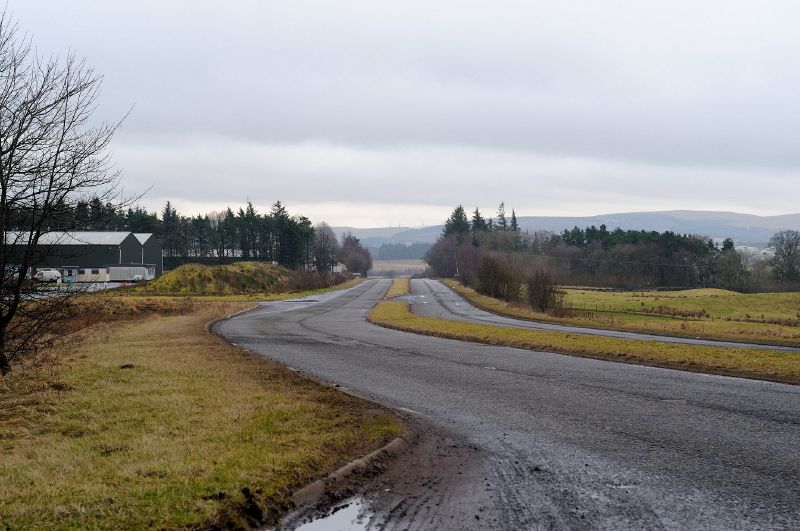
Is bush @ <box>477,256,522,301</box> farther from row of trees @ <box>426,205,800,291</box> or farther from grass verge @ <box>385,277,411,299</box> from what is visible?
row of trees @ <box>426,205,800,291</box>

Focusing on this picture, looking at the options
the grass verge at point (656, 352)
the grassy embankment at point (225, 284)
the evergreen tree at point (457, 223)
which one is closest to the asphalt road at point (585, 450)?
the grass verge at point (656, 352)

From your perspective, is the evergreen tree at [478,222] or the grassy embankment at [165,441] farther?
the evergreen tree at [478,222]

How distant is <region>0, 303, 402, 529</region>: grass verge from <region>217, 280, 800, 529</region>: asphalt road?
107cm

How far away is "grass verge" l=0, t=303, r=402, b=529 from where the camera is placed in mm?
5523

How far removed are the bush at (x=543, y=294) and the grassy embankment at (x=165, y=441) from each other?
32843 mm

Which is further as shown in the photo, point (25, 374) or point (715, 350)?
point (715, 350)

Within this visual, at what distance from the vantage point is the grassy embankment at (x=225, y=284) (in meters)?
70.2

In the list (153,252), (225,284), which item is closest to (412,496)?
(225,284)

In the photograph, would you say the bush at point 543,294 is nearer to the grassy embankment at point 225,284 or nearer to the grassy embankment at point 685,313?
the grassy embankment at point 685,313

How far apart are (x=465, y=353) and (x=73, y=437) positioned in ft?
42.2

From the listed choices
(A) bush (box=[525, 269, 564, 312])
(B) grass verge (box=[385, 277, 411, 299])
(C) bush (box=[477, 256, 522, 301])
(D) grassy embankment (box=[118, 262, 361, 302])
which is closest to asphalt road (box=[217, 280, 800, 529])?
(A) bush (box=[525, 269, 564, 312])

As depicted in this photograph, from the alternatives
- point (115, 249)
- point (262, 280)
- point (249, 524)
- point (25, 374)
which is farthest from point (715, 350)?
point (115, 249)

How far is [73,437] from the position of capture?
8.03 meters

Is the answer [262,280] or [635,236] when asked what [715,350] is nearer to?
[262,280]
